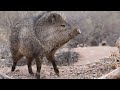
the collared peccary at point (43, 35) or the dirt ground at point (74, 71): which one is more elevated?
the collared peccary at point (43, 35)

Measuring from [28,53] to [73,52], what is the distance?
2.90m

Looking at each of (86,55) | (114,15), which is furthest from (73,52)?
(114,15)

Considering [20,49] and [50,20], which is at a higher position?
[50,20]

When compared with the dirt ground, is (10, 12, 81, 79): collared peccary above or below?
above

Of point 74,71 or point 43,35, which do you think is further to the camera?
point 74,71

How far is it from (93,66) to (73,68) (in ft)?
1.11

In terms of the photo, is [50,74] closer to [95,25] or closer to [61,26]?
[61,26]

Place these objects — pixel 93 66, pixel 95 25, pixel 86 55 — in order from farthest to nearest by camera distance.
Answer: pixel 95 25
pixel 86 55
pixel 93 66

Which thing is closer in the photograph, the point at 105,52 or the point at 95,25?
the point at 105,52

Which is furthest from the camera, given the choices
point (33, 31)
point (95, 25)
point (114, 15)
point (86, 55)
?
point (114, 15)

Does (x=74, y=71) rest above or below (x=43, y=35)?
below

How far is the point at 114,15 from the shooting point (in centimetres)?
1647

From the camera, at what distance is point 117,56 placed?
23.7 feet

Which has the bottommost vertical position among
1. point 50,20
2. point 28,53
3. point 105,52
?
point 105,52
